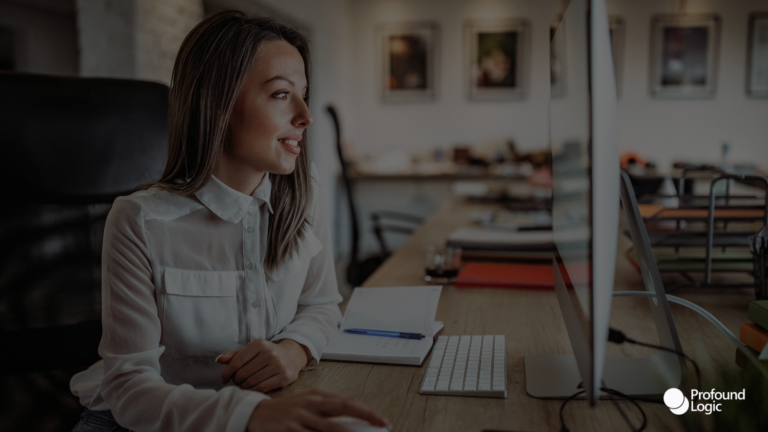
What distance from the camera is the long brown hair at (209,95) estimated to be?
88 cm

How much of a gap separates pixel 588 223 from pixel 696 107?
549 centimetres

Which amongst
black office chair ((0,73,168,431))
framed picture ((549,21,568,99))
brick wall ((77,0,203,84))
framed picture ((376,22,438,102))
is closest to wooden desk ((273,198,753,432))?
framed picture ((549,21,568,99))

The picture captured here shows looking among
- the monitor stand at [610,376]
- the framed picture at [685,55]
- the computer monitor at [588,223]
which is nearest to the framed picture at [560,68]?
the computer monitor at [588,223]

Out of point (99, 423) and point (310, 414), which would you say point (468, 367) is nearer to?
point (310, 414)

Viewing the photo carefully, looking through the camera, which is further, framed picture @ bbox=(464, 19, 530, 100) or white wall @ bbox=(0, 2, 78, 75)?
framed picture @ bbox=(464, 19, 530, 100)

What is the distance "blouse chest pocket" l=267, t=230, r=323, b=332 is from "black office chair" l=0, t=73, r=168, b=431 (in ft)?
1.30

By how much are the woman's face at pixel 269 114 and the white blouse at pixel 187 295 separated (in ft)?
Answer: 0.24

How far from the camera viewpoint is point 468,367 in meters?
0.80

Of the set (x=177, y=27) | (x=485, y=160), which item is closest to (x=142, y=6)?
(x=177, y=27)

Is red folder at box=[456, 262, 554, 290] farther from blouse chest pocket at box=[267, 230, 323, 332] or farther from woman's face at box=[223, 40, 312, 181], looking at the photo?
woman's face at box=[223, 40, 312, 181]

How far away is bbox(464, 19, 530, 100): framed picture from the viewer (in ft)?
17.2

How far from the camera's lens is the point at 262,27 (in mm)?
932

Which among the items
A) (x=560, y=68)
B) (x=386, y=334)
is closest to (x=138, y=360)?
(x=386, y=334)

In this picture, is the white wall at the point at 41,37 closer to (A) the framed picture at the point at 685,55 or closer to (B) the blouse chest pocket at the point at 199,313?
(B) the blouse chest pocket at the point at 199,313
